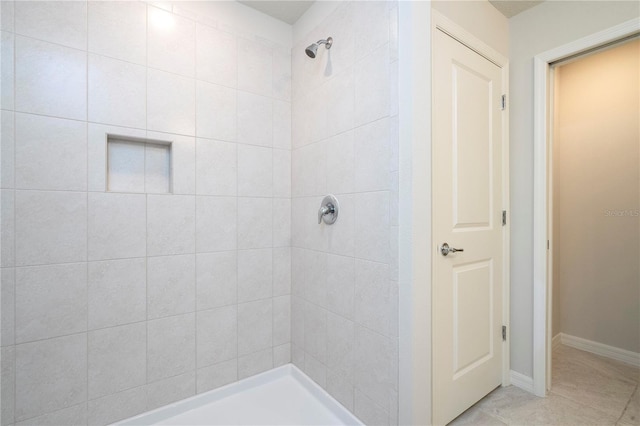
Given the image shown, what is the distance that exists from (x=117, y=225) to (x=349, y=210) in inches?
46.9

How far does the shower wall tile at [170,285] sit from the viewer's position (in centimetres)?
153

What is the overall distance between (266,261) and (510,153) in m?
1.76

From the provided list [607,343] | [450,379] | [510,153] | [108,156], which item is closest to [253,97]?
[108,156]

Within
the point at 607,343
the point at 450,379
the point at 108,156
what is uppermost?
the point at 108,156

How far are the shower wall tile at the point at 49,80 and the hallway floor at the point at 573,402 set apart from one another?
97.0 inches

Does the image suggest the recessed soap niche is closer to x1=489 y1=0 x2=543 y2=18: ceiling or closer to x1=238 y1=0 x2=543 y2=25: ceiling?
x1=238 y1=0 x2=543 y2=25: ceiling

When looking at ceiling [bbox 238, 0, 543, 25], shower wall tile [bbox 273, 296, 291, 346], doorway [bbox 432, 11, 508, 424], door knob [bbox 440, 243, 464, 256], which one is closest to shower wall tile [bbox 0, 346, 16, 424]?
shower wall tile [bbox 273, 296, 291, 346]

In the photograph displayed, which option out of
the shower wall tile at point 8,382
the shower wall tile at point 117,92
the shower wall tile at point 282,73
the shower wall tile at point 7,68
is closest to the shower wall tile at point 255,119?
the shower wall tile at point 282,73

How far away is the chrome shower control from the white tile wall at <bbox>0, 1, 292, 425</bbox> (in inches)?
16.3

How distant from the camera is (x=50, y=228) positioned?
1293 millimetres

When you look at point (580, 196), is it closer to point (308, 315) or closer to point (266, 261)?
point (308, 315)

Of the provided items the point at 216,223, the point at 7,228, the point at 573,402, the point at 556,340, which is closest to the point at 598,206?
the point at 556,340

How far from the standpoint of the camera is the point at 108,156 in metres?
1.47

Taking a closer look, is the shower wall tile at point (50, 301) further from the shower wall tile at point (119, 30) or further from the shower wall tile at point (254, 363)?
the shower wall tile at point (119, 30)
